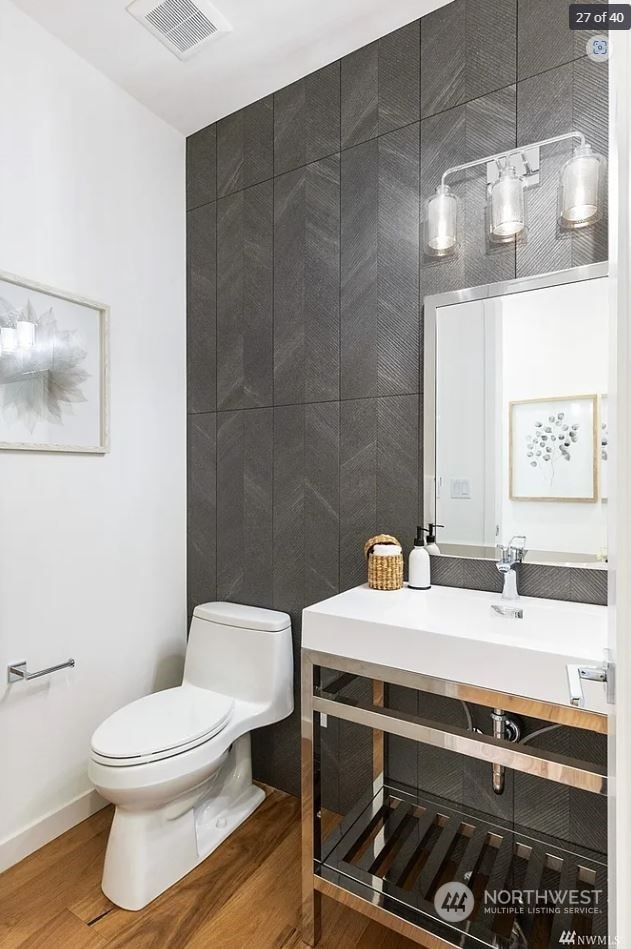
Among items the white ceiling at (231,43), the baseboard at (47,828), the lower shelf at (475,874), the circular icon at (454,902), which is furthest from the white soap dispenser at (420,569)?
the white ceiling at (231,43)

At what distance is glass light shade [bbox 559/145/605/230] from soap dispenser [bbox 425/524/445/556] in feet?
3.11

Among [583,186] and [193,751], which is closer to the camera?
[583,186]

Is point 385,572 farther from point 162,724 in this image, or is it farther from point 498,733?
A: point 162,724

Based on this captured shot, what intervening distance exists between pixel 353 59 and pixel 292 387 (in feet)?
3.75

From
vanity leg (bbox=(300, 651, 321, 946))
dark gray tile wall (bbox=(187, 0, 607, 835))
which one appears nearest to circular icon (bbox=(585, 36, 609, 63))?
dark gray tile wall (bbox=(187, 0, 607, 835))

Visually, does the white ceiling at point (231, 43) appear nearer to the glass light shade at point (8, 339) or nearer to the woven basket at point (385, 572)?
the glass light shade at point (8, 339)

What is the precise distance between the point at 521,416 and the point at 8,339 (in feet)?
5.23

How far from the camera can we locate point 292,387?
200cm

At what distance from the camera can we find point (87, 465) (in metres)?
1.92

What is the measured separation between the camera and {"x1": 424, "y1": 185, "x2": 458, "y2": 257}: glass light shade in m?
1.62

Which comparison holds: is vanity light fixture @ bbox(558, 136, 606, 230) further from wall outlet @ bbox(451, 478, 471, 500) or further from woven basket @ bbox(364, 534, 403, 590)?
woven basket @ bbox(364, 534, 403, 590)

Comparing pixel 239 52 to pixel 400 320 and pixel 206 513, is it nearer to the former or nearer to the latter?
pixel 400 320

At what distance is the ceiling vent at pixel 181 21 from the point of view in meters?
1.63

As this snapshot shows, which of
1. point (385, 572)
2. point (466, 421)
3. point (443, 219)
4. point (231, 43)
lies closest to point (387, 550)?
point (385, 572)
